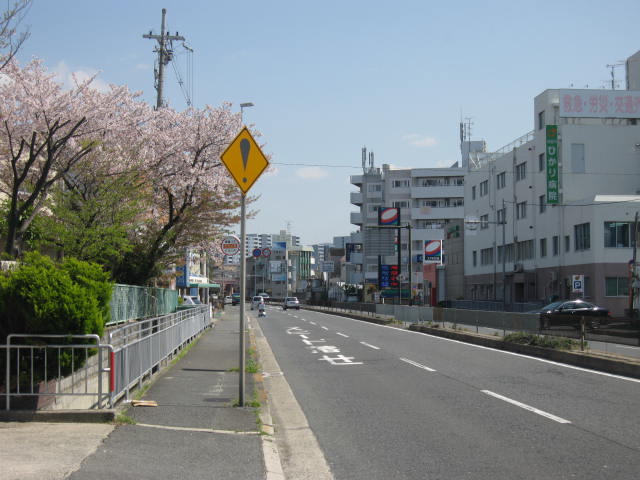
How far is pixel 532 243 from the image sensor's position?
5447 centimetres

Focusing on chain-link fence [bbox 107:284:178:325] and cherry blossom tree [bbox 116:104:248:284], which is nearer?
chain-link fence [bbox 107:284:178:325]

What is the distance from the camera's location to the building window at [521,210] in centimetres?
5575

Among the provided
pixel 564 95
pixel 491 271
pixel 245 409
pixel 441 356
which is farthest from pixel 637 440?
pixel 491 271

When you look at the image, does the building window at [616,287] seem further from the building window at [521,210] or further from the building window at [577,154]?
the building window at [521,210]

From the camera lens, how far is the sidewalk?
581cm

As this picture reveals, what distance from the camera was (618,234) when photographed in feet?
145

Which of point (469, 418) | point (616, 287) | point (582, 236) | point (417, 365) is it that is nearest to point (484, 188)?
point (582, 236)

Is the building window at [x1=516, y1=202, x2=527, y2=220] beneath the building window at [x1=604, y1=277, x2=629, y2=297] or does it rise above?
above

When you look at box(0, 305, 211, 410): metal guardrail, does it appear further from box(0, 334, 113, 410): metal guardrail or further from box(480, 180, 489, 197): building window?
box(480, 180, 489, 197): building window

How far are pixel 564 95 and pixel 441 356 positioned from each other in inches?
1428

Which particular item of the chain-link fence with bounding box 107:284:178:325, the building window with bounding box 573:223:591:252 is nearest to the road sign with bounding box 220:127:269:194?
the chain-link fence with bounding box 107:284:178:325

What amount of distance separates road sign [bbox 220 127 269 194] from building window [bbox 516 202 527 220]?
48.9 m

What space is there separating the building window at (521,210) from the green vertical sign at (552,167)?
314 inches

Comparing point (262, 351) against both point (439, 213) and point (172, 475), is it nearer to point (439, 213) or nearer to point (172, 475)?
point (172, 475)
